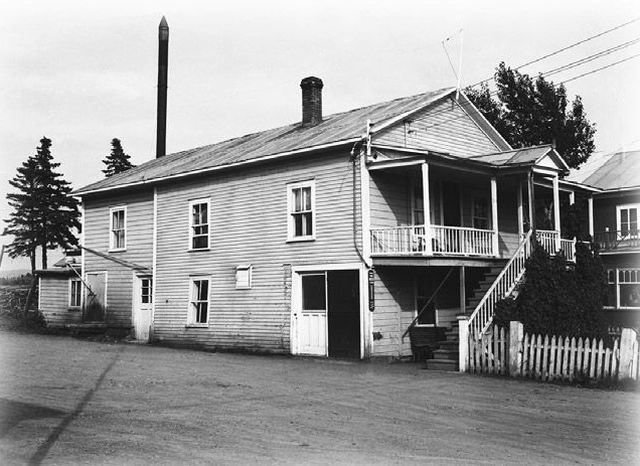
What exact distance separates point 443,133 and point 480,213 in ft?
9.67

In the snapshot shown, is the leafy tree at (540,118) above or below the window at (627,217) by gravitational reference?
above

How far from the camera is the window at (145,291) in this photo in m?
27.8

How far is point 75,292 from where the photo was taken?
102 ft

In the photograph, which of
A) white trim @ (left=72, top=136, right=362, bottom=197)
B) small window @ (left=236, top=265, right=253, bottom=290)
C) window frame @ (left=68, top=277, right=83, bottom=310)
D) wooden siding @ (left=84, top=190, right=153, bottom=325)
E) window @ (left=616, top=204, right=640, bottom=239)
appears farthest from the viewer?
window @ (left=616, top=204, right=640, bottom=239)

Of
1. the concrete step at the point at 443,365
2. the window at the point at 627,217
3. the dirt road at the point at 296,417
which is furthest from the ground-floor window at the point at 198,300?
the window at the point at 627,217

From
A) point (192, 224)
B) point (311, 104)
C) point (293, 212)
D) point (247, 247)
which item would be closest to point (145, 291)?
point (192, 224)

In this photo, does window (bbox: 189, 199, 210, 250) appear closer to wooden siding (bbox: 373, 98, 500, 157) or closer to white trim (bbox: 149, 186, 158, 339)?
white trim (bbox: 149, 186, 158, 339)

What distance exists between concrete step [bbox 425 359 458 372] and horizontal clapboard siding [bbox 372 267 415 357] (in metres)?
2.48

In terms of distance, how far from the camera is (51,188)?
57062mm

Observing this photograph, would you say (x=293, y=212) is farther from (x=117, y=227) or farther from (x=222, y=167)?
(x=117, y=227)

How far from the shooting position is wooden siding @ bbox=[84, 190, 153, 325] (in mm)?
27969

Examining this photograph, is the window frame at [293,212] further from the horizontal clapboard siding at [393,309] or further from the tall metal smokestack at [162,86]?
the tall metal smokestack at [162,86]

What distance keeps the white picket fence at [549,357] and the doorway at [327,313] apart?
413 cm

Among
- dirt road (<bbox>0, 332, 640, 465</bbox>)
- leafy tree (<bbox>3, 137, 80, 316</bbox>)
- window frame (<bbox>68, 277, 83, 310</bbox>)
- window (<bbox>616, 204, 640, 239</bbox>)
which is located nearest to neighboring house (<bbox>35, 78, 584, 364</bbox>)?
window frame (<bbox>68, 277, 83, 310</bbox>)
